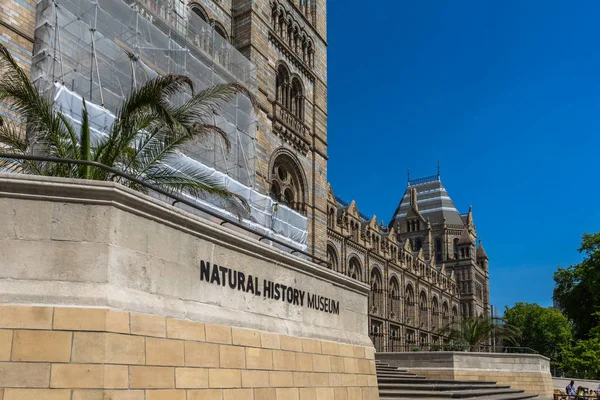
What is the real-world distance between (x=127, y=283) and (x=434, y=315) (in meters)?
59.6

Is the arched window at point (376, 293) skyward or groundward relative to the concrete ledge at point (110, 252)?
skyward

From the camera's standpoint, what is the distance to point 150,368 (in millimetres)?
6504

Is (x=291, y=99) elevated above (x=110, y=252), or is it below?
above

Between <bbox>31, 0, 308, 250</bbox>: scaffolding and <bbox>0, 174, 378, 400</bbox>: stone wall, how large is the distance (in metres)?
6.32

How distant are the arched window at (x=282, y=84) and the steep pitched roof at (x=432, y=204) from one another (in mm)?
55534

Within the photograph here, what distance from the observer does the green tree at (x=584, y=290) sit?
3878cm

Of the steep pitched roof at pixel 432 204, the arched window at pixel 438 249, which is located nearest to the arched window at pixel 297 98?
the steep pitched roof at pixel 432 204

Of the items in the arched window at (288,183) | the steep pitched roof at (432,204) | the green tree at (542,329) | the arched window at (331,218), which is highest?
the steep pitched roof at (432,204)

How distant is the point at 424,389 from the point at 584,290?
2966 centimetres

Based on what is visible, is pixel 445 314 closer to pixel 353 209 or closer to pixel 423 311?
pixel 423 311

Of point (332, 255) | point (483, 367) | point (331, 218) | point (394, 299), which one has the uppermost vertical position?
point (331, 218)

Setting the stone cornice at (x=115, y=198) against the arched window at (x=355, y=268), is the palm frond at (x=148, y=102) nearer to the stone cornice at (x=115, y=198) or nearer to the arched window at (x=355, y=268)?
the stone cornice at (x=115, y=198)

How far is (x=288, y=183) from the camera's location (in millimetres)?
23719

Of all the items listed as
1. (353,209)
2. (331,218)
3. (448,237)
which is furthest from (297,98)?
(448,237)
